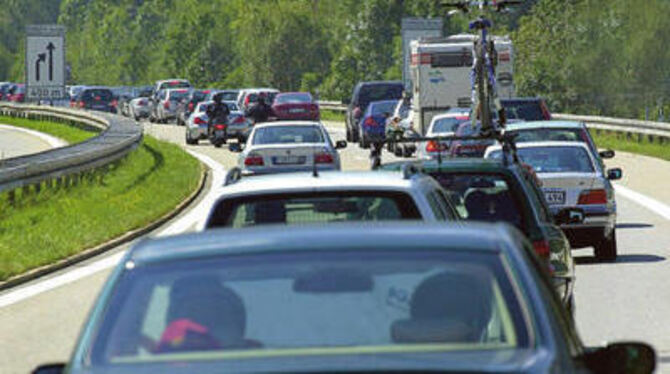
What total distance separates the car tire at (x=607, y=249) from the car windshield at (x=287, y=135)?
1261 cm

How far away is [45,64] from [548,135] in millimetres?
24592

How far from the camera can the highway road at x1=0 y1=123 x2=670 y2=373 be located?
1295cm

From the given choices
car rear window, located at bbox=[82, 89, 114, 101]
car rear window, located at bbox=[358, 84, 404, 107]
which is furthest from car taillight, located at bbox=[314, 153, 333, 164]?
car rear window, located at bbox=[82, 89, 114, 101]

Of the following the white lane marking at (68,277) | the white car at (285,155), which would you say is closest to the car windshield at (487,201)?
the white lane marking at (68,277)

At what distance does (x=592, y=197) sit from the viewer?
63.3 feet

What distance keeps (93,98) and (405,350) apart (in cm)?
8459

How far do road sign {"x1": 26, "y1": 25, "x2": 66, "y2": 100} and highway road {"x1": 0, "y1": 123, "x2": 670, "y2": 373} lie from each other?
21336 millimetres

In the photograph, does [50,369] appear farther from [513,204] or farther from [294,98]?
[294,98]

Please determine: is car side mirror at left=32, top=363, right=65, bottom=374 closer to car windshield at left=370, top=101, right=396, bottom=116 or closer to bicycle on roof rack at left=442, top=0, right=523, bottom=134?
bicycle on roof rack at left=442, top=0, right=523, bottom=134

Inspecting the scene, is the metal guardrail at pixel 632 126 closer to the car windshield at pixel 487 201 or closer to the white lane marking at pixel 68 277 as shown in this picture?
the white lane marking at pixel 68 277

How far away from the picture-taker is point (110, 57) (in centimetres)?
17812

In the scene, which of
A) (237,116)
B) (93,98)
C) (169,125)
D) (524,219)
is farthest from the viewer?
(93,98)

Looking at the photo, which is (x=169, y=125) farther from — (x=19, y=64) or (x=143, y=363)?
(x=19, y=64)

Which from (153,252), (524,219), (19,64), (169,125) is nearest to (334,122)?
(169,125)
